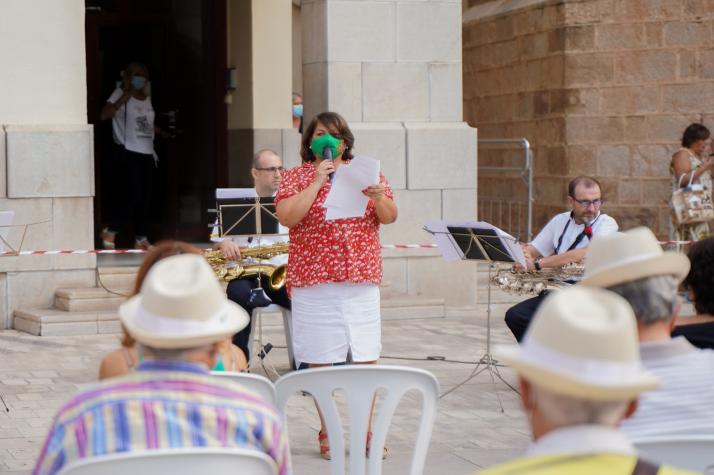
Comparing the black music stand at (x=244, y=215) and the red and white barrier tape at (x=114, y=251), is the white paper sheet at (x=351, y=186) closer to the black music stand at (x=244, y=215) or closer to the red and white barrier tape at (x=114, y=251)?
the black music stand at (x=244, y=215)

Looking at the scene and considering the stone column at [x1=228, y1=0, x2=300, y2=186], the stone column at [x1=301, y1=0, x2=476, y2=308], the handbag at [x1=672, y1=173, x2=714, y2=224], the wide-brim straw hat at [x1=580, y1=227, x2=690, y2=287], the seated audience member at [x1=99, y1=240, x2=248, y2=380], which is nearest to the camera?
the wide-brim straw hat at [x1=580, y1=227, x2=690, y2=287]

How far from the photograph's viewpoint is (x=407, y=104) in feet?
39.9

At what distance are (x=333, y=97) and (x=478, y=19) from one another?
5845mm

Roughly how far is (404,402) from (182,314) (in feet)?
17.0

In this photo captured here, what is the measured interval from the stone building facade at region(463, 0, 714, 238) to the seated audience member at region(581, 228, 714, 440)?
11159 millimetres

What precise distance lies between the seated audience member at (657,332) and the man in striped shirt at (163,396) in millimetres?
1050

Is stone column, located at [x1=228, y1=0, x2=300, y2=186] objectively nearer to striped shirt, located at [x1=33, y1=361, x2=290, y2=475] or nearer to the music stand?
the music stand

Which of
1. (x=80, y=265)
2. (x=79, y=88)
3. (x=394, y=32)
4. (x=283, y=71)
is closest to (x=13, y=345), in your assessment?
(x=80, y=265)

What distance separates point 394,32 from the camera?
12.1 metres

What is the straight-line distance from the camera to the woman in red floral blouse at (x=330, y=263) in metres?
6.76

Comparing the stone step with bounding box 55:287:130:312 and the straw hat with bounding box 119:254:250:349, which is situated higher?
the straw hat with bounding box 119:254:250:349

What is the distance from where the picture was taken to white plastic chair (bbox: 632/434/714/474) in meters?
3.70

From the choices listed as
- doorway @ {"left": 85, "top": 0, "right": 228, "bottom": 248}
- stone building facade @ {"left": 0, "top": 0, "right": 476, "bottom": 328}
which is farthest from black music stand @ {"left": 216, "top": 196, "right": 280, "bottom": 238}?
doorway @ {"left": 85, "top": 0, "right": 228, "bottom": 248}

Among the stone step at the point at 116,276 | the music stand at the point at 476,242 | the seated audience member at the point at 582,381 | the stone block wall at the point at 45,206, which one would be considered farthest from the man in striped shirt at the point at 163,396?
the stone step at the point at 116,276
